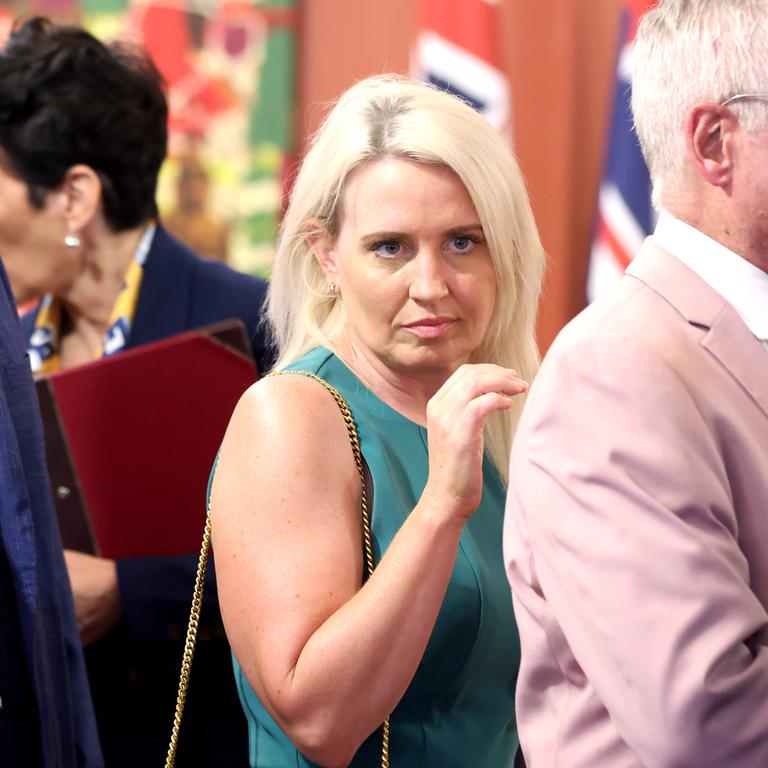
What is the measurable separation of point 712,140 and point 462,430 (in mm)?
390

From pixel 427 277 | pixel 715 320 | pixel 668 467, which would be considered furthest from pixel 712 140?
pixel 427 277

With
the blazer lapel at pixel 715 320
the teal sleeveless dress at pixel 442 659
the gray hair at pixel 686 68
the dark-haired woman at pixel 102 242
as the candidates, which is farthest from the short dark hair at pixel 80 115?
the blazer lapel at pixel 715 320

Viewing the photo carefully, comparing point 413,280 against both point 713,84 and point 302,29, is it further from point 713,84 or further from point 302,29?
point 302,29

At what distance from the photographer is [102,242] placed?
2469 millimetres

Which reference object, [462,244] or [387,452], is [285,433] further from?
[462,244]

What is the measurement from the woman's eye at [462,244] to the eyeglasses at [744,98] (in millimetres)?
507

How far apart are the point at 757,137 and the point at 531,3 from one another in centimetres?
251

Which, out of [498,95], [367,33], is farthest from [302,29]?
[498,95]

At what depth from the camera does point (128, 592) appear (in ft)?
6.87

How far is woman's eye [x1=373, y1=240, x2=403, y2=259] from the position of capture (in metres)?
1.65

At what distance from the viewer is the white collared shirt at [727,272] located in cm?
120

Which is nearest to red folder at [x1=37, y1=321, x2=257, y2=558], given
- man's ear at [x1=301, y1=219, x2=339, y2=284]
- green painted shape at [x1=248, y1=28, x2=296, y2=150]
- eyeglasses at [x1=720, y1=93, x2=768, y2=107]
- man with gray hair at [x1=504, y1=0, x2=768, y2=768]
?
man's ear at [x1=301, y1=219, x2=339, y2=284]

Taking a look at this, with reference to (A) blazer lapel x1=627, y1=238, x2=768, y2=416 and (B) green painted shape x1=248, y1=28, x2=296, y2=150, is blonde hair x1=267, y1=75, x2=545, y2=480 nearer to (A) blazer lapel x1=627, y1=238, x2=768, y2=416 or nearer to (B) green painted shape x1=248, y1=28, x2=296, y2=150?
(A) blazer lapel x1=627, y1=238, x2=768, y2=416

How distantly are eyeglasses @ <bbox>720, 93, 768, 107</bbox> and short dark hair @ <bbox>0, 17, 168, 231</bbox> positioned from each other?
1.46 meters
